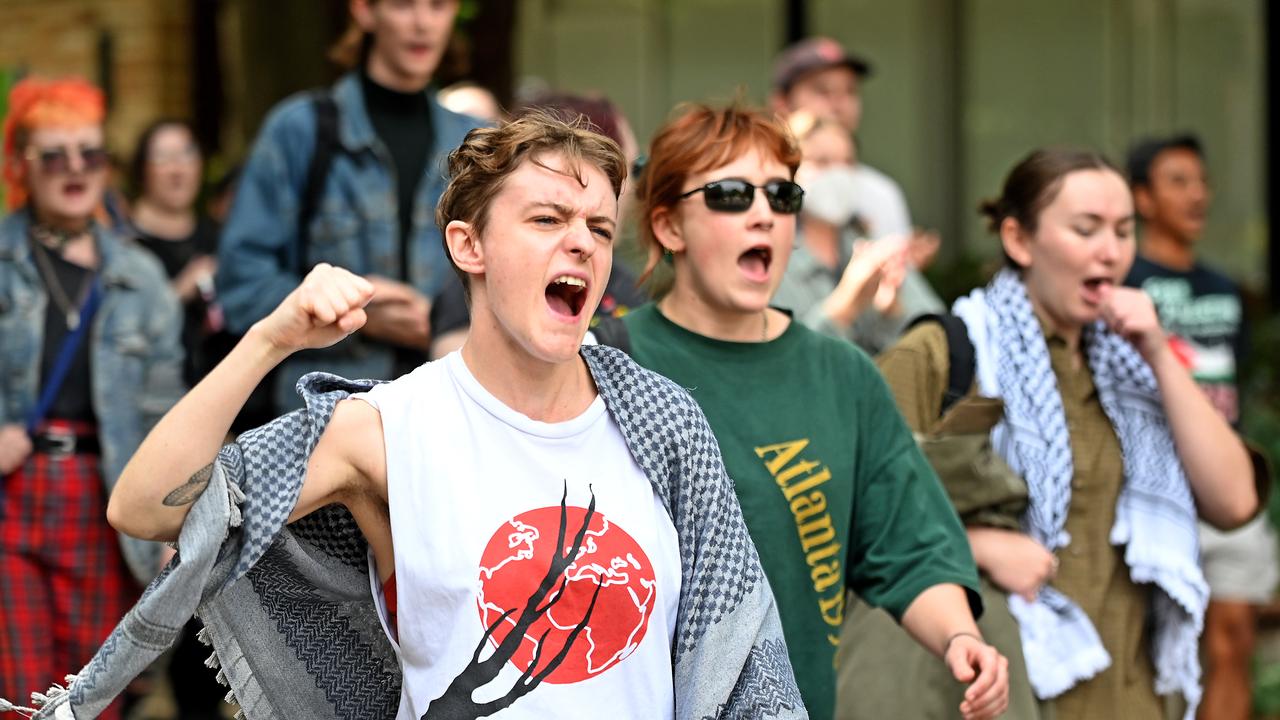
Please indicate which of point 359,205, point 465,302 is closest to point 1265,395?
point 359,205

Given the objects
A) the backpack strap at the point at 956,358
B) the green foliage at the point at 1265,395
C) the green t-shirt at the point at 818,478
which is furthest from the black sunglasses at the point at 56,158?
the green foliage at the point at 1265,395

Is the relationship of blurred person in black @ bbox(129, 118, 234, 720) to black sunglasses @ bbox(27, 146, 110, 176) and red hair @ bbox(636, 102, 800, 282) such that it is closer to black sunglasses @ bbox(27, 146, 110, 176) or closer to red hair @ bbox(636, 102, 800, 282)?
black sunglasses @ bbox(27, 146, 110, 176)

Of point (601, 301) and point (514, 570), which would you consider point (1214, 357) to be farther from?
point (514, 570)

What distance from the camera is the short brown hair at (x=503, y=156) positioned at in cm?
303

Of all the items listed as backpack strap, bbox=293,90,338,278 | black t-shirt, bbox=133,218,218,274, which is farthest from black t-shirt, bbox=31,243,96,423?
black t-shirt, bbox=133,218,218,274

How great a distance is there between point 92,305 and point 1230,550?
14.1 feet

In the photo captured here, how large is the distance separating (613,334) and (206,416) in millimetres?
1072

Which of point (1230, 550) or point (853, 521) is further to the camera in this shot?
point (1230, 550)

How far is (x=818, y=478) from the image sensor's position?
368cm

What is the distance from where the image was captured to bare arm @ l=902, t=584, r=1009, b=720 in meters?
3.45

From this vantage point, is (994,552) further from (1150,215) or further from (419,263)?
(1150,215)

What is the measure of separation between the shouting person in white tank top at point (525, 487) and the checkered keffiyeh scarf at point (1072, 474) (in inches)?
55.7

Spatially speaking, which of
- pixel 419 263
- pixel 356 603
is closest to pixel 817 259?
pixel 419 263

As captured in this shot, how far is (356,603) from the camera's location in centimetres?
315
